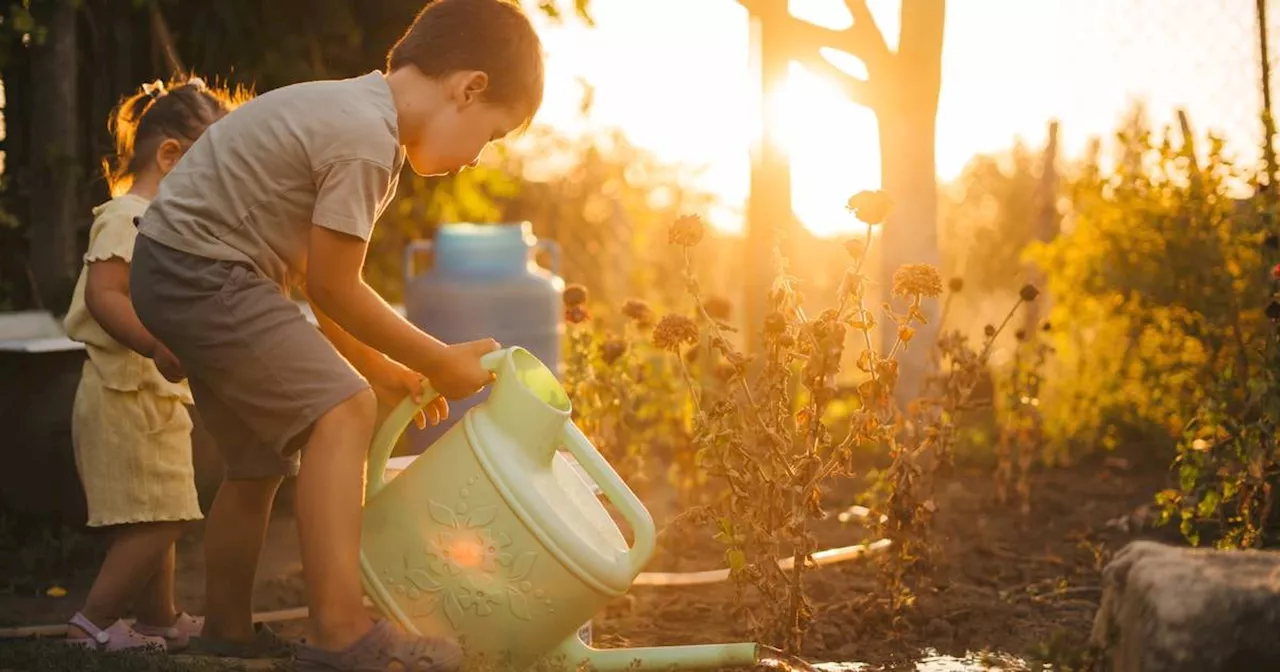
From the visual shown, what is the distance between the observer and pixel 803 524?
2734 mm

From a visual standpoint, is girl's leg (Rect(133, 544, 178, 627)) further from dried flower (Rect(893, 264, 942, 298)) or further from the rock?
the rock

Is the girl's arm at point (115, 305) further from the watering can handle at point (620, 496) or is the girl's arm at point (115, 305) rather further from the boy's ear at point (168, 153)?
the watering can handle at point (620, 496)

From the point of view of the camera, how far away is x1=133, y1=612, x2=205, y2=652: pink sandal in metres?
2.90

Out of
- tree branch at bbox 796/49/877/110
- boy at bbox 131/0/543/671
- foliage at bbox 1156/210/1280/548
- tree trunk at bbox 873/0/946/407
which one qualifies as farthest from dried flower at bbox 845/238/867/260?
tree branch at bbox 796/49/877/110

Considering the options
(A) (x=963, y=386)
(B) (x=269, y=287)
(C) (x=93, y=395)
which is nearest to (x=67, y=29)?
(C) (x=93, y=395)

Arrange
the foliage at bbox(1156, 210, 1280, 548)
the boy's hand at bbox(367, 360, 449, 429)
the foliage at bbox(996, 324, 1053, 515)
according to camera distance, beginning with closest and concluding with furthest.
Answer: the boy's hand at bbox(367, 360, 449, 429) < the foliage at bbox(1156, 210, 1280, 548) < the foliage at bbox(996, 324, 1053, 515)

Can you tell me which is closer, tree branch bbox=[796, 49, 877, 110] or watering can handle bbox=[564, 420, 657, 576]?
watering can handle bbox=[564, 420, 657, 576]

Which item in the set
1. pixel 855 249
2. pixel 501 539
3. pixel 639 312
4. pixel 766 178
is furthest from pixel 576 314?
pixel 766 178

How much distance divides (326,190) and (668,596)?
1582 mm

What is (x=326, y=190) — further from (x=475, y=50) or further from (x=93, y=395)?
(x=93, y=395)

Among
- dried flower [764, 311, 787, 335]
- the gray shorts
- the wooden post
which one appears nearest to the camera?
the gray shorts

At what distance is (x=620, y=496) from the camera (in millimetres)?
2268

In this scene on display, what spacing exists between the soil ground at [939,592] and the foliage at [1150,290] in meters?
0.55

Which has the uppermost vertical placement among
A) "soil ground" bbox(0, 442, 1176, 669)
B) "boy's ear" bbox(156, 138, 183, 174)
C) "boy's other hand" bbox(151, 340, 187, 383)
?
"boy's ear" bbox(156, 138, 183, 174)
